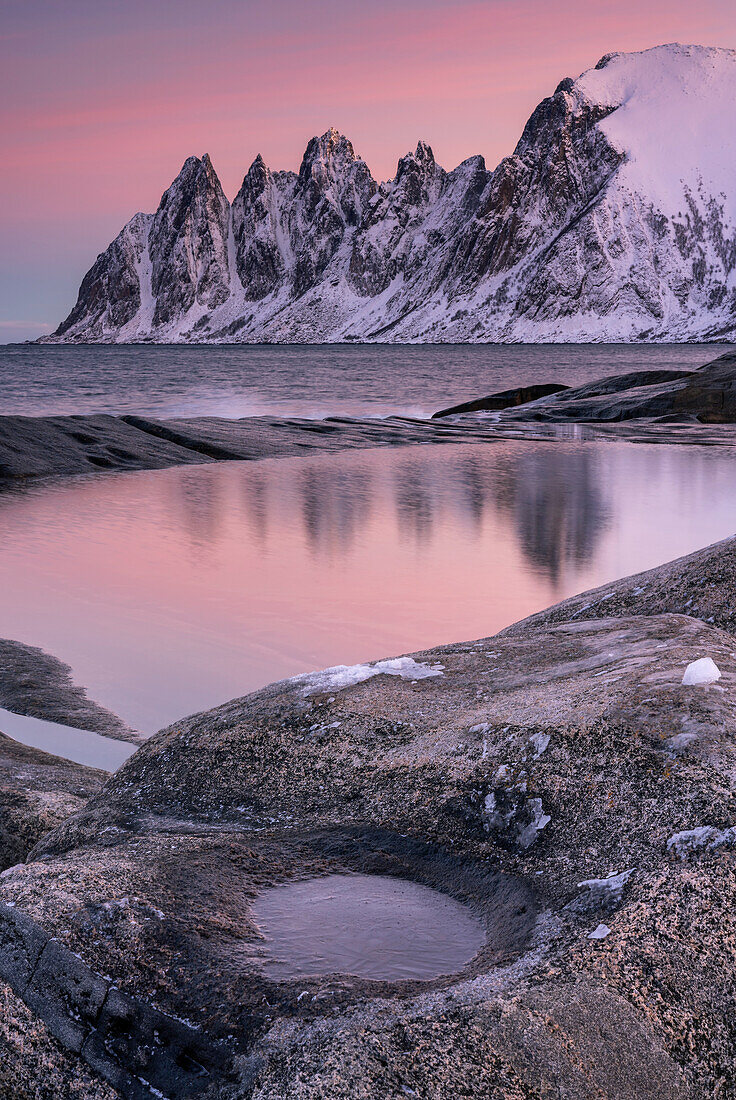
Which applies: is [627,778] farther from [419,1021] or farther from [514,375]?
[514,375]

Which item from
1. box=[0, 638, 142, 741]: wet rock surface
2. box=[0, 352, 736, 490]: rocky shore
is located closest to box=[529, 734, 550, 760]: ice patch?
box=[0, 638, 142, 741]: wet rock surface

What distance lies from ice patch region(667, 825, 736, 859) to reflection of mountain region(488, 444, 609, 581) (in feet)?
21.2

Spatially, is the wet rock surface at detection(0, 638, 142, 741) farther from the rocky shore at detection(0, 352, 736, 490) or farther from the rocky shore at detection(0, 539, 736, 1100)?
the rocky shore at detection(0, 352, 736, 490)

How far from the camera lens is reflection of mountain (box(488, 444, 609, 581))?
951 centimetres

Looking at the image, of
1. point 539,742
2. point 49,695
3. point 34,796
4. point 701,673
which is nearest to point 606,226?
point 49,695

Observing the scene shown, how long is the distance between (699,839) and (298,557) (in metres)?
7.45

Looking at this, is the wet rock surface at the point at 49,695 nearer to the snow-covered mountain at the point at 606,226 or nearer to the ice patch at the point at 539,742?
the ice patch at the point at 539,742

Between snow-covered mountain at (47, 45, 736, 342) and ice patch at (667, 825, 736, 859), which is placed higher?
snow-covered mountain at (47, 45, 736, 342)

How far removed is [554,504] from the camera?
1257cm

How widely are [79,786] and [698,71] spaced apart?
690ft

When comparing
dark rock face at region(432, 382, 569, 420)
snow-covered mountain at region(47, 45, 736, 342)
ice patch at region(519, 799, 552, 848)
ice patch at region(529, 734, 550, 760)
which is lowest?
ice patch at region(519, 799, 552, 848)

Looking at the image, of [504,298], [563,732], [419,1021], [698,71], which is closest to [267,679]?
[563,732]

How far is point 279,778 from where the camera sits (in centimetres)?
263

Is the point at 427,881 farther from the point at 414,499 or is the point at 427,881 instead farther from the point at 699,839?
the point at 414,499
